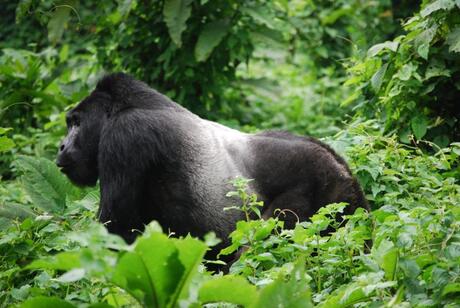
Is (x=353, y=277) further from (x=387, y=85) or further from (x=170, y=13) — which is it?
(x=170, y=13)

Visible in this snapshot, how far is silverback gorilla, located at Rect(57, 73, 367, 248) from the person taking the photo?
400cm

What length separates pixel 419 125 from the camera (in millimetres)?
4469

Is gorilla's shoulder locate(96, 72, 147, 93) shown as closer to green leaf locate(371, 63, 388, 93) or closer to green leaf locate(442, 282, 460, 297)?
green leaf locate(371, 63, 388, 93)

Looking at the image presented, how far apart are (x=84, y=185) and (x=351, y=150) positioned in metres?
1.63

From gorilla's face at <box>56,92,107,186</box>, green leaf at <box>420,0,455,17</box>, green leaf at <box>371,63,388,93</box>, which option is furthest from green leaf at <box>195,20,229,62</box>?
green leaf at <box>420,0,455,17</box>

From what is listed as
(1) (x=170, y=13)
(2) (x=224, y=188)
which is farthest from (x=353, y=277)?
(1) (x=170, y=13)

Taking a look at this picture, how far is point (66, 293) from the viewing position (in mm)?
Answer: 3094

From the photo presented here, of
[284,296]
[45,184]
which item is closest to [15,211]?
[45,184]

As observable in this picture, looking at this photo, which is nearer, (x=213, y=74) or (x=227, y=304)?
(x=227, y=304)

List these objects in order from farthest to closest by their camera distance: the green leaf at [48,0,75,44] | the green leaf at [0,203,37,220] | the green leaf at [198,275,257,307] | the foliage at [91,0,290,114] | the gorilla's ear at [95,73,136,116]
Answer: the foliage at [91,0,290,114], the green leaf at [48,0,75,44], the gorilla's ear at [95,73,136,116], the green leaf at [0,203,37,220], the green leaf at [198,275,257,307]

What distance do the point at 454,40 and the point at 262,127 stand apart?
3.09 metres

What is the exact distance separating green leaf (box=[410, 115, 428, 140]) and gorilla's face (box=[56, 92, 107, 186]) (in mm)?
1871

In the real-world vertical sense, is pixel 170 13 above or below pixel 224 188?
above

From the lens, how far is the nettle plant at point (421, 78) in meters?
4.39
